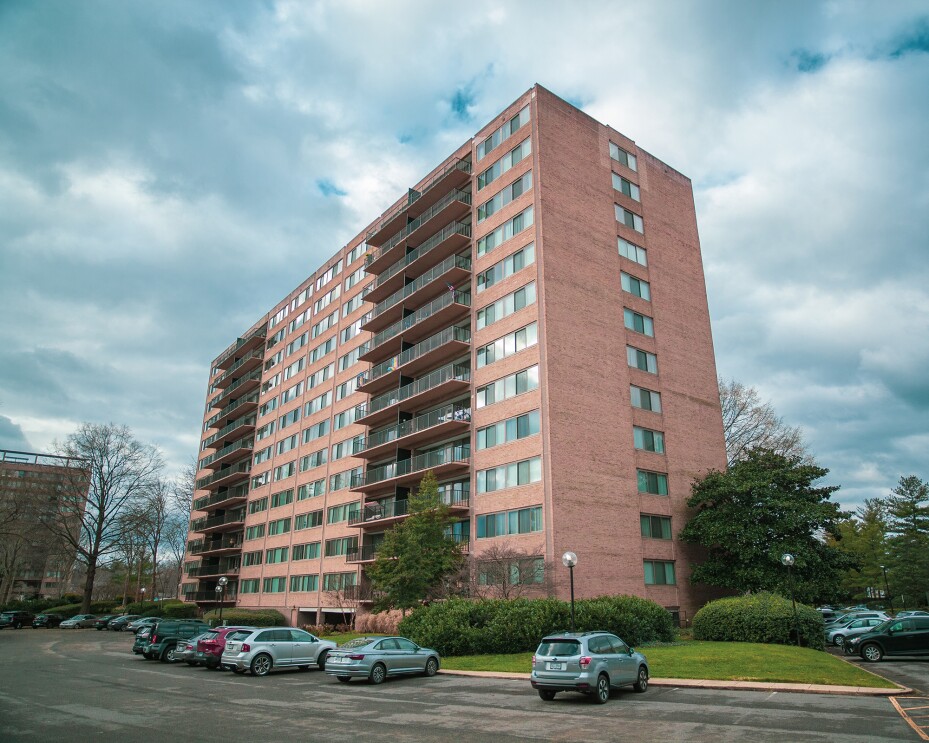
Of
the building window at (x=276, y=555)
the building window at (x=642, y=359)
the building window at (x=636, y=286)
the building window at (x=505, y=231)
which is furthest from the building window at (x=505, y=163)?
the building window at (x=276, y=555)

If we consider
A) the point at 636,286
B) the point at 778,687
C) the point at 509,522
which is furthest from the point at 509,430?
the point at 778,687

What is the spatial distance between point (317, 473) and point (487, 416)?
2469 cm

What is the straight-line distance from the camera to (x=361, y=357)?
161ft

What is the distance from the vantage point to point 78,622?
62.6 m

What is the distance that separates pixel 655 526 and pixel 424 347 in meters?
17.8

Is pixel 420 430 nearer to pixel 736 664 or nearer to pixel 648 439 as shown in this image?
pixel 648 439

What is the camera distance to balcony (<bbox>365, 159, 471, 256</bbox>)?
43.1 meters

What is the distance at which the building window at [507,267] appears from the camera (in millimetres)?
35875

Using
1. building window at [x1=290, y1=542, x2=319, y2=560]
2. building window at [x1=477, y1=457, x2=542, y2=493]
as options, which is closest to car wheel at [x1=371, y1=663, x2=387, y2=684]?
building window at [x1=477, y1=457, x2=542, y2=493]

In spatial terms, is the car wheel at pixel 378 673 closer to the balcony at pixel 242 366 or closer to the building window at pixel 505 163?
the building window at pixel 505 163

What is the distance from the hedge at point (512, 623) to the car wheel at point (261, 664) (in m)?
6.06

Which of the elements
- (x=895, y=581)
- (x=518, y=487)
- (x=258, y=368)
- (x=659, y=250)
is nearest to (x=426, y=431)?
(x=518, y=487)

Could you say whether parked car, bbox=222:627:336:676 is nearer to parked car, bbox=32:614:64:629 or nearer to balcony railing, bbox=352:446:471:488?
balcony railing, bbox=352:446:471:488

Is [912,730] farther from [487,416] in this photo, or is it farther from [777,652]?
[487,416]
